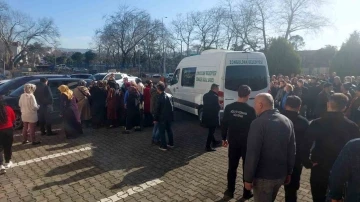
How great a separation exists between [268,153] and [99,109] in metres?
7.27

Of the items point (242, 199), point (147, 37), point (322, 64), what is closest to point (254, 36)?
point (147, 37)

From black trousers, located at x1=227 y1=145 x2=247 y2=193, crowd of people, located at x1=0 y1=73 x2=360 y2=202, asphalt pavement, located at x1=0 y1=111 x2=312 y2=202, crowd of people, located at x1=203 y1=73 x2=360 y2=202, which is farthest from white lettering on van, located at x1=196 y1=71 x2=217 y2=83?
crowd of people, located at x1=203 y1=73 x2=360 y2=202

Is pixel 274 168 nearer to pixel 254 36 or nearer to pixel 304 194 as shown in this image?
Answer: pixel 304 194

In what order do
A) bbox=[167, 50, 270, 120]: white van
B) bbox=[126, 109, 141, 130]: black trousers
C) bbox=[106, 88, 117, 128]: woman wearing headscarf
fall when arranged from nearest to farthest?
bbox=[167, 50, 270, 120]: white van, bbox=[126, 109, 141, 130]: black trousers, bbox=[106, 88, 117, 128]: woman wearing headscarf

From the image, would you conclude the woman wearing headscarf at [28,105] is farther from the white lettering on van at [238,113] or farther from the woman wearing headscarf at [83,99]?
the white lettering on van at [238,113]

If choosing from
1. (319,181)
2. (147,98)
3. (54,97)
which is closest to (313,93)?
(147,98)

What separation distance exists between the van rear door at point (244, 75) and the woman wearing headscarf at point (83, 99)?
4.67m

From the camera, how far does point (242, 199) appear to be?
4246 millimetres

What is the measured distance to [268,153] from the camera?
2777mm

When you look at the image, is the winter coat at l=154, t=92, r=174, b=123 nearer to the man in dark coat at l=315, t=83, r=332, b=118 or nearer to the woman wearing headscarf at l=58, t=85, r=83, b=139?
the woman wearing headscarf at l=58, t=85, r=83, b=139

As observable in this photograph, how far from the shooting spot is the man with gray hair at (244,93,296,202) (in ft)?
9.04

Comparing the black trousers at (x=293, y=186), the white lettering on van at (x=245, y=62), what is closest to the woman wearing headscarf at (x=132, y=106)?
the white lettering on van at (x=245, y=62)

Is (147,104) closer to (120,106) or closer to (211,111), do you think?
(120,106)

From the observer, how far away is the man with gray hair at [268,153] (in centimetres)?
276
